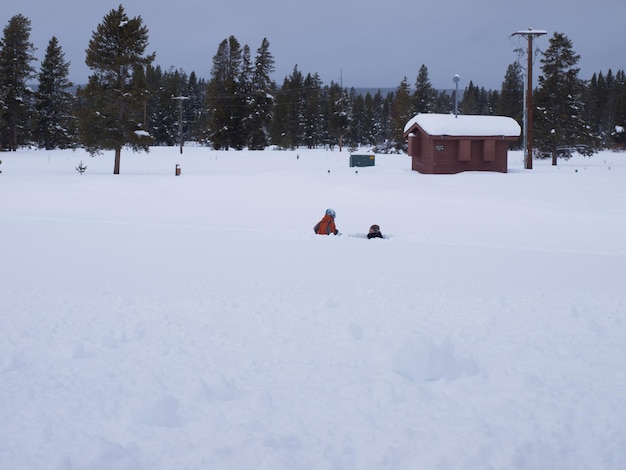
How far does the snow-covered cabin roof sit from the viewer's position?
112ft

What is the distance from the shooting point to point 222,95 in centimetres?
6059

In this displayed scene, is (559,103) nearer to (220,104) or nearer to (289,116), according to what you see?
(220,104)

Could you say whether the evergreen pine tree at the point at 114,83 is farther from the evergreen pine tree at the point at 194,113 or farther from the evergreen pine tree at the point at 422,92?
the evergreen pine tree at the point at 194,113

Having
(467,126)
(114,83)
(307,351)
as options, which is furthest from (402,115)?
(307,351)

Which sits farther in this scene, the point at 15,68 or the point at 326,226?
the point at 15,68

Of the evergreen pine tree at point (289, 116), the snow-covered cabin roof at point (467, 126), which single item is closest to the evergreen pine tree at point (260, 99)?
the evergreen pine tree at point (289, 116)

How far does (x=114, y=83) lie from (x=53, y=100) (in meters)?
22.2

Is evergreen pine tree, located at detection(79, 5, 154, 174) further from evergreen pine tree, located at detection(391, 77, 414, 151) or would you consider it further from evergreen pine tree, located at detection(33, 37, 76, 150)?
evergreen pine tree, located at detection(391, 77, 414, 151)

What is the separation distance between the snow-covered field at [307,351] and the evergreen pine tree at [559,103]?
30218 millimetres

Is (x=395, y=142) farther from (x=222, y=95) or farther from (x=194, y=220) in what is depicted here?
(x=194, y=220)

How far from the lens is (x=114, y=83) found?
34406 millimetres

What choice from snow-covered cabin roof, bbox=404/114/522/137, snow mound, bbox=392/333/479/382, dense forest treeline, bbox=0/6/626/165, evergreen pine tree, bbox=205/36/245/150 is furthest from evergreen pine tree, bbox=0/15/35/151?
snow mound, bbox=392/333/479/382

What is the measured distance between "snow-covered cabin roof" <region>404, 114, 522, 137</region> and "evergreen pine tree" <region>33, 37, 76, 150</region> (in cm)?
3385

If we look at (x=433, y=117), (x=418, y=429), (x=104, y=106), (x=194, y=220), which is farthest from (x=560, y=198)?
(x=104, y=106)
